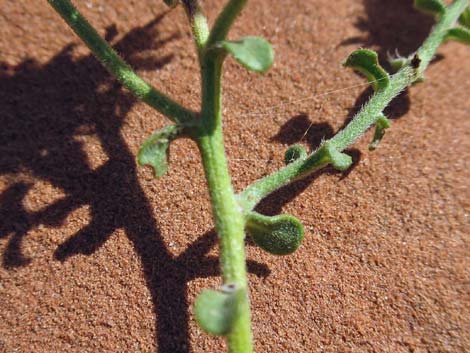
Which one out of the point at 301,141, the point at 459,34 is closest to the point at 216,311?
the point at 301,141

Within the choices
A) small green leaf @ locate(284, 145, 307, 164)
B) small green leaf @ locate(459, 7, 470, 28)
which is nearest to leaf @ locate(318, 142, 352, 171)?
small green leaf @ locate(284, 145, 307, 164)

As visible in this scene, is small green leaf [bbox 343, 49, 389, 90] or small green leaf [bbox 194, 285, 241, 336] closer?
small green leaf [bbox 194, 285, 241, 336]

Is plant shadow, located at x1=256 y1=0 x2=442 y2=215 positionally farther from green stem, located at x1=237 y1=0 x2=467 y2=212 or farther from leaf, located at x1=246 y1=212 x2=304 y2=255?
leaf, located at x1=246 y1=212 x2=304 y2=255

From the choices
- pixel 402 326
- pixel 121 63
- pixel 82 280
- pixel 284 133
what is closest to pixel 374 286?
pixel 402 326

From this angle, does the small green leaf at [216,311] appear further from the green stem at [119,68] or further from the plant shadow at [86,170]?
the green stem at [119,68]

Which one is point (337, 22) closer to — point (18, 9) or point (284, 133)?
point (284, 133)

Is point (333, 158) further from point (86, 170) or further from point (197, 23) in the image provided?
point (86, 170)

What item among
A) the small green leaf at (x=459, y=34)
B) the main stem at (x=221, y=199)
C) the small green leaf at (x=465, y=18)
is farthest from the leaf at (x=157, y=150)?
the small green leaf at (x=465, y=18)
